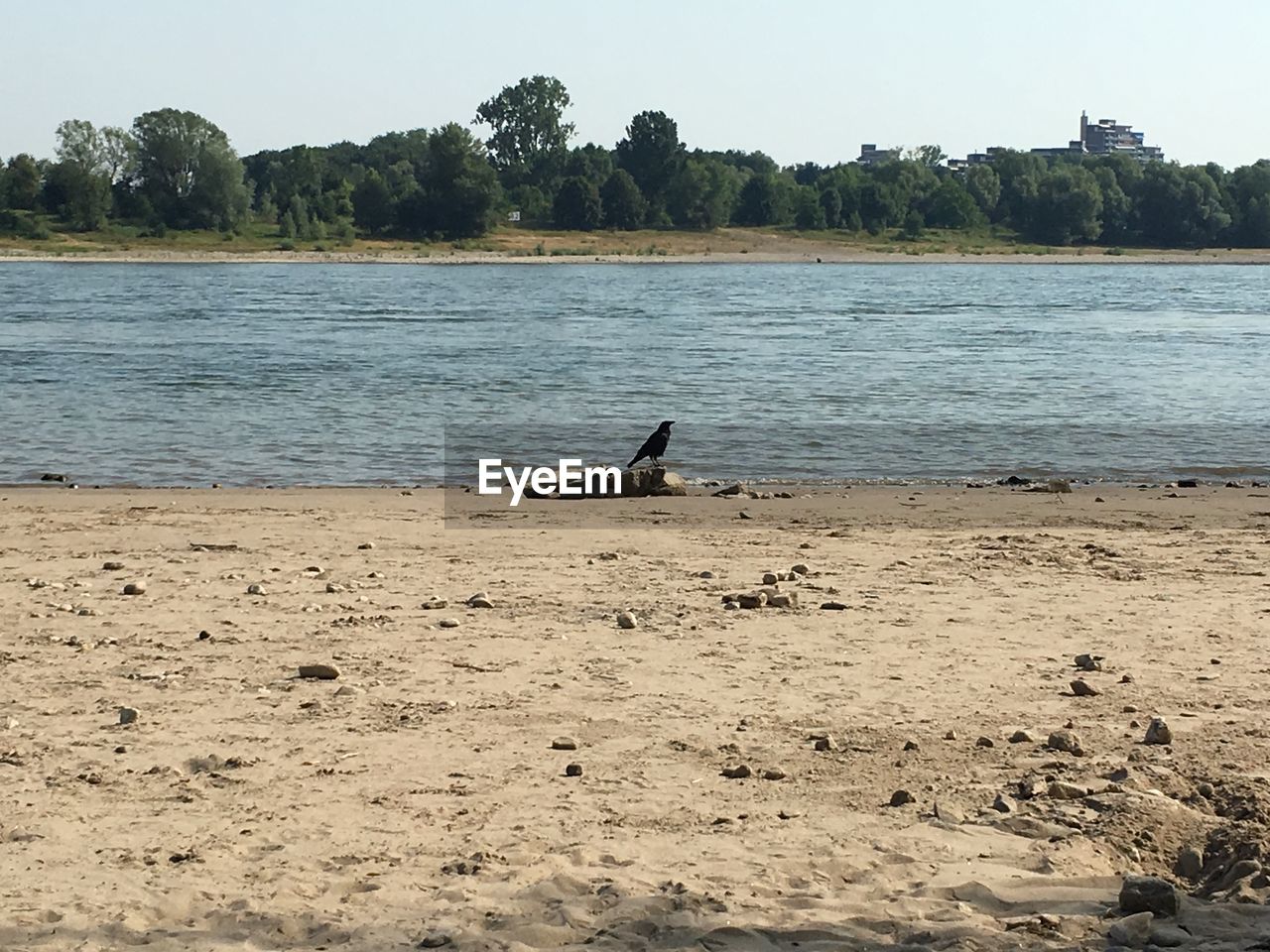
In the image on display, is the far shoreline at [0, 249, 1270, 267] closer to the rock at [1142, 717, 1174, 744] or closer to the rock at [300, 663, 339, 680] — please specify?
the rock at [300, 663, 339, 680]

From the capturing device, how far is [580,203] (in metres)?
129

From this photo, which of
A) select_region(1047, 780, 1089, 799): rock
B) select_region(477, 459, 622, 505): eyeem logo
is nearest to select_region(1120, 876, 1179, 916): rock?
select_region(1047, 780, 1089, 799): rock

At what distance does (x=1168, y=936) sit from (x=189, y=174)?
12138cm

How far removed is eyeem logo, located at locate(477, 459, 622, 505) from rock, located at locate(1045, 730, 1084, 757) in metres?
7.93

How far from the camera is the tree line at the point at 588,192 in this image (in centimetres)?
11562

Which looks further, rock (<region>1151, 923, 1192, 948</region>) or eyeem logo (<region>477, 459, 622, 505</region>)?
eyeem logo (<region>477, 459, 622, 505</region>)

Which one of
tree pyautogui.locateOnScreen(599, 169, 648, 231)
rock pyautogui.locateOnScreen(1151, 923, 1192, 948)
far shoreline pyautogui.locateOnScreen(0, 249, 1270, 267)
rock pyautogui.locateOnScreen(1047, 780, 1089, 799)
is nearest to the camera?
rock pyautogui.locateOnScreen(1151, 923, 1192, 948)

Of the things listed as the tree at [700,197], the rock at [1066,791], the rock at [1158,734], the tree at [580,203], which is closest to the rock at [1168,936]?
the rock at [1066,791]

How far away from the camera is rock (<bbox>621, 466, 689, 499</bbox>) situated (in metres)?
14.0

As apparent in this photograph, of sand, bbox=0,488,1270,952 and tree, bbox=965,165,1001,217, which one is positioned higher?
tree, bbox=965,165,1001,217

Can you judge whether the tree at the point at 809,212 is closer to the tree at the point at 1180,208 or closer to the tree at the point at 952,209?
the tree at the point at 952,209

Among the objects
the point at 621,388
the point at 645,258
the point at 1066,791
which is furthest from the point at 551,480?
the point at 645,258

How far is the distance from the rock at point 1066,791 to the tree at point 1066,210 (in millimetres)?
133872

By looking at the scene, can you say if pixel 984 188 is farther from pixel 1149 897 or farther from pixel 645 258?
pixel 1149 897
